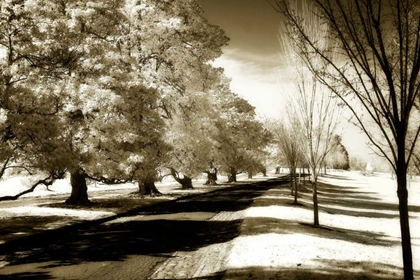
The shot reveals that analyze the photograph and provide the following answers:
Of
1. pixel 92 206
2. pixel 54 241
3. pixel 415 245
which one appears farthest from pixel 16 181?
pixel 415 245

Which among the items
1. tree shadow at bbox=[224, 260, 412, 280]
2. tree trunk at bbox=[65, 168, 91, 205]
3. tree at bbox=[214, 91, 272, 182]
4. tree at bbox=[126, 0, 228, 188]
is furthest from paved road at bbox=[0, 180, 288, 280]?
tree at bbox=[214, 91, 272, 182]

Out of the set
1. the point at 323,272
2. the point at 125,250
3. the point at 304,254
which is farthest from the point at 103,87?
the point at 323,272

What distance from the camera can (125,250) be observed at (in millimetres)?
8984

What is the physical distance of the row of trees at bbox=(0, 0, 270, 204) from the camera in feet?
39.0

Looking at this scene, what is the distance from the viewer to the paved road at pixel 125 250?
7.09 metres

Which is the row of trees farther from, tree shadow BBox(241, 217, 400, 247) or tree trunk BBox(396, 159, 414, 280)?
tree trunk BBox(396, 159, 414, 280)

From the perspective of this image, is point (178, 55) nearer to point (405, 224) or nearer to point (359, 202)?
point (359, 202)

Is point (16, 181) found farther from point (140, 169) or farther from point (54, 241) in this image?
point (54, 241)

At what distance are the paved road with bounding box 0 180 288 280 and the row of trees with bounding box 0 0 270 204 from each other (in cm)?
286

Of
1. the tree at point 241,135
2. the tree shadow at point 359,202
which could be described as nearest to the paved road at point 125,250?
the tree shadow at point 359,202

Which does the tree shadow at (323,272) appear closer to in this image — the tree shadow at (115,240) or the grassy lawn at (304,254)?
the grassy lawn at (304,254)

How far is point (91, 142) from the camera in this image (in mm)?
16547

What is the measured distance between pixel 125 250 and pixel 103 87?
10.9m

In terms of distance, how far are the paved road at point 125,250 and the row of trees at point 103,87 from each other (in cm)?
286
